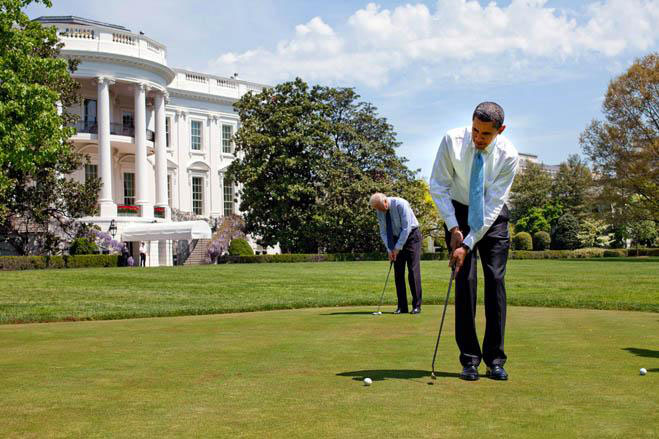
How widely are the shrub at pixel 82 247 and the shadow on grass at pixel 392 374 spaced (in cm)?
4191

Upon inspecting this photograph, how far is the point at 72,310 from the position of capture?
14.0 metres

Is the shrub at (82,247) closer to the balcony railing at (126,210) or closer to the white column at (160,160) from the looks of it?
the balcony railing at (126,210)

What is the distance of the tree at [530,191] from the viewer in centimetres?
9669

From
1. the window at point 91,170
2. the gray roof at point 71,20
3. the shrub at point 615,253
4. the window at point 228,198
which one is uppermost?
the gray roof at point 71,20

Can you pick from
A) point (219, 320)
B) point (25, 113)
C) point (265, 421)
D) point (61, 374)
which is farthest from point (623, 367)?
point (25, 113)

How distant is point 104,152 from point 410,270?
4205 centimetres

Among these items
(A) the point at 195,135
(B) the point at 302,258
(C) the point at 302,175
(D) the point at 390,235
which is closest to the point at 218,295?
(D) the point at 390,235

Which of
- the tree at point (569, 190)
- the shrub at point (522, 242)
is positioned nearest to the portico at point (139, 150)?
the shrub at point (522, 242)

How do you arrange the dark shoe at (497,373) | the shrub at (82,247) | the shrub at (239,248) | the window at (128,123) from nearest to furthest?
the dark shoe at (497,373) < the shrub at (82,247) < the shrub at (239,248) < the window at (128,123)

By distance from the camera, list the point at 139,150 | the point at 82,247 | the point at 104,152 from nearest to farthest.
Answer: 1. the point at 82,247
2. the point at 104,152
3. the point at 139,150

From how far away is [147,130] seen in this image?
57062 millimetres

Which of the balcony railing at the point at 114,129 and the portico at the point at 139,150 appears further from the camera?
the balcony railing at the point at 114,129

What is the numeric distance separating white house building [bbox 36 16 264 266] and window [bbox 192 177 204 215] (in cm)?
9

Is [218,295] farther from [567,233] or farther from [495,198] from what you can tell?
[567,233]
